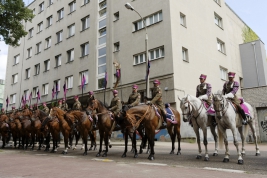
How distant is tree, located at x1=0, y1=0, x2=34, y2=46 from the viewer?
1958 centimetres

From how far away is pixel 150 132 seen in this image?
920 cm

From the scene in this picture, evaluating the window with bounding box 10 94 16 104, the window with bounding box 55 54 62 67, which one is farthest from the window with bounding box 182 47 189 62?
the window with bounding box 10 94 16 104

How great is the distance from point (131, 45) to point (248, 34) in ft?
74.1

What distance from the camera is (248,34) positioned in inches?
1487

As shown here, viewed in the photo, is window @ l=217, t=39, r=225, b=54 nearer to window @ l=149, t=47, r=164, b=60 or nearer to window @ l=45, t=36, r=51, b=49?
window @ l=149, t=47, r=164, b=60

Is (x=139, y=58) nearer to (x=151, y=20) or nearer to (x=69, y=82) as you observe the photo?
(x=151, y=20)

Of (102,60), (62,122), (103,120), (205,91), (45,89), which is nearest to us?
(205,91)

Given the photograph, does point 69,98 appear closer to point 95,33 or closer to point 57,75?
point 57,75

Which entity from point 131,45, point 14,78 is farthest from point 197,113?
point 14,78

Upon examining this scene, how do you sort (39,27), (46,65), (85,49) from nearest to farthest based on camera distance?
(85,49), (46,65), (39,27)

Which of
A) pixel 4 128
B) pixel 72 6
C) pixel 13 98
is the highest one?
pixel 72 6

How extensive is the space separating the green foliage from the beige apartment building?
3.76 ft

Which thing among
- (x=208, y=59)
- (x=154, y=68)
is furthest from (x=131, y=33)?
(x=208, y=59)

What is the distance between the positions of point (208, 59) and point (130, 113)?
65.1ft
